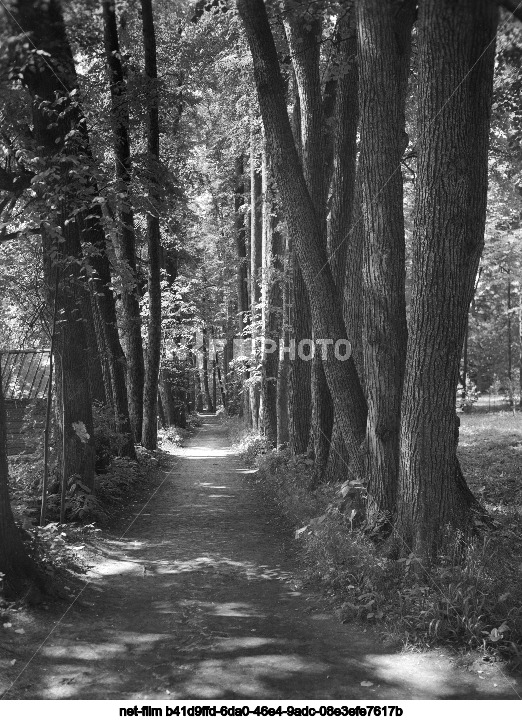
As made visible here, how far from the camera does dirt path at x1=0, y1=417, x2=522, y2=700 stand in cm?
474

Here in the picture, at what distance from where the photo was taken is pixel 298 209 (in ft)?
29.6

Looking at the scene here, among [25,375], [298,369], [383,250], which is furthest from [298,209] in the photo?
[25,375]

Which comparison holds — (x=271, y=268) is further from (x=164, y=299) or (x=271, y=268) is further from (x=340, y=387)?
(x=340, y=387)

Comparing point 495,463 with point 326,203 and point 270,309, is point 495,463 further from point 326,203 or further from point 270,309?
point 270,309

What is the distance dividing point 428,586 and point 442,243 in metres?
3.04

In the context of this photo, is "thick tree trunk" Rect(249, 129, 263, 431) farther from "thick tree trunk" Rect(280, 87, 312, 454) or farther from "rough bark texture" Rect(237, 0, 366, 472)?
"rough bark texture" Rect(237, 0, 366, 472)

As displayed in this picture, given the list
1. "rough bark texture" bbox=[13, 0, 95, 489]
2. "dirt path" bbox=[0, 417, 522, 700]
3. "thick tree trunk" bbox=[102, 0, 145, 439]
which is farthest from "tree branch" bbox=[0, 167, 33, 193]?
"dirt path" bbox=[0, 417, 522, 700]

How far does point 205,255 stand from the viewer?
37875 mm

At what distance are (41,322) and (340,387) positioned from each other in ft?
13.8

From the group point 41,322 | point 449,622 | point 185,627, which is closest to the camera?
point 449,622

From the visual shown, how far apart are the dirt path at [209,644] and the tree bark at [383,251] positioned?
171cm

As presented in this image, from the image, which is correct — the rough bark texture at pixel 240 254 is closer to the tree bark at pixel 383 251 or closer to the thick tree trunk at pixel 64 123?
the thick tree trunk at pixel 64 123

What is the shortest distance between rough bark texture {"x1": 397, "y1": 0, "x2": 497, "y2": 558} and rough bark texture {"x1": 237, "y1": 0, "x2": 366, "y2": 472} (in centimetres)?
187
